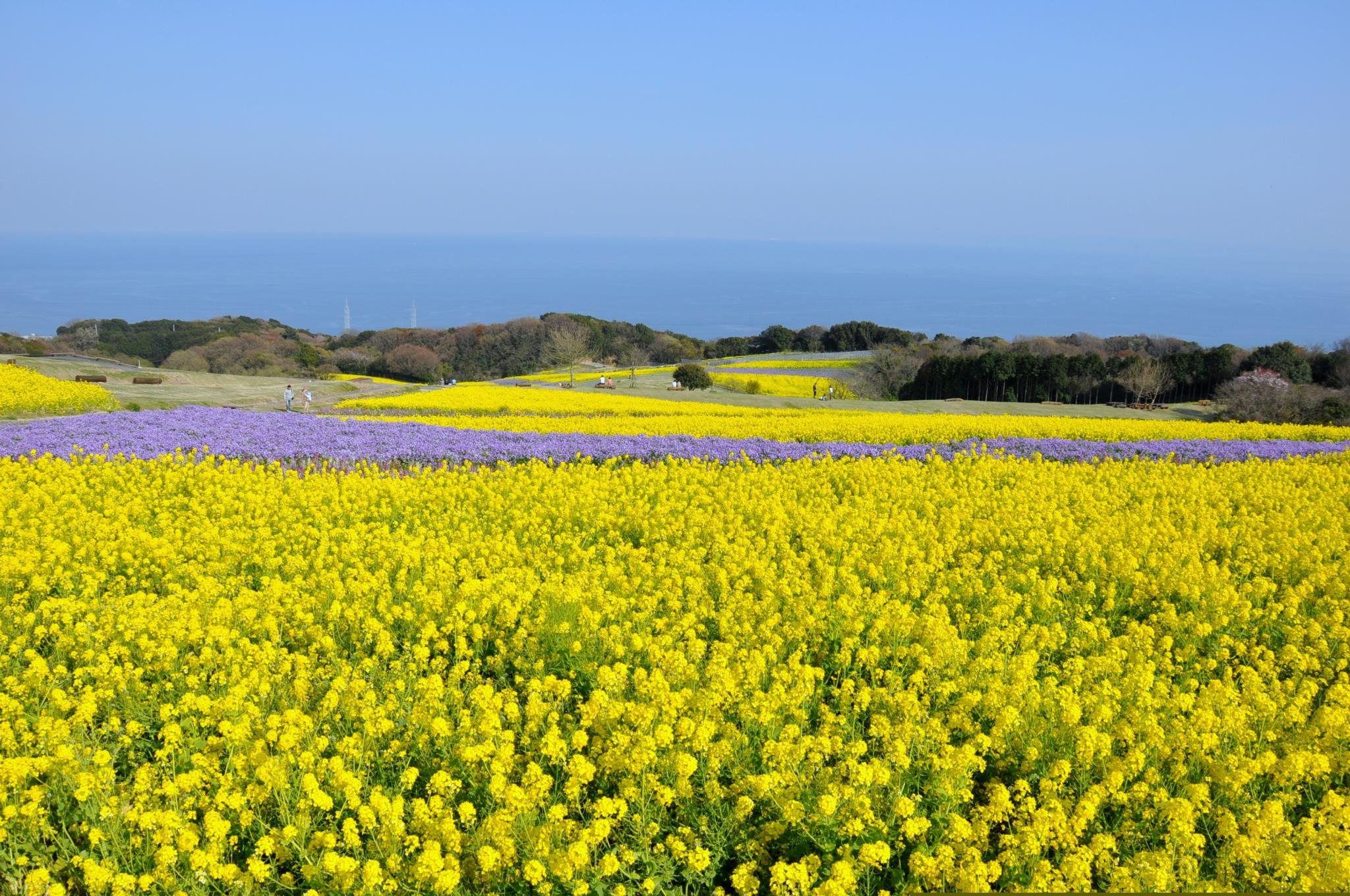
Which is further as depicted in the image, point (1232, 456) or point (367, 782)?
point (1232, 456)

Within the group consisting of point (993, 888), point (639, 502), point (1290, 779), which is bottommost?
point (993, 888)

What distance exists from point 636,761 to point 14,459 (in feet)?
46.1

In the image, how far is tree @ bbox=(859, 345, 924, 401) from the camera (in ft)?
193

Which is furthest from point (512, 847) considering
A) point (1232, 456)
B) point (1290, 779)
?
point (1232, 456)

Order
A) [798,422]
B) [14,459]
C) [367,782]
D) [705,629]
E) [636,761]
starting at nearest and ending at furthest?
[636,761] < [367,782] < [705,629] < [14,459] < [798,422]

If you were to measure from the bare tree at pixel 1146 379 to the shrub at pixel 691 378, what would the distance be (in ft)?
85.1

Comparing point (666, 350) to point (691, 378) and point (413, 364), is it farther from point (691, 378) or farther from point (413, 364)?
point (691, 378)

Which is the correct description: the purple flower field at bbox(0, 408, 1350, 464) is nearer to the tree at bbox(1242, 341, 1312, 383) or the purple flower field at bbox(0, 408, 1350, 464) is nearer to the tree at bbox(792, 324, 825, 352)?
the tree at bbox(1242, 341, 1312, 383)

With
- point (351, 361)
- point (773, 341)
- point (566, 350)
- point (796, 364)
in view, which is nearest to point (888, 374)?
point (796, 364)

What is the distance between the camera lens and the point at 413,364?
7550cm

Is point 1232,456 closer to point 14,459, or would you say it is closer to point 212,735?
point 212,735

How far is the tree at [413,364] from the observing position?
243ft

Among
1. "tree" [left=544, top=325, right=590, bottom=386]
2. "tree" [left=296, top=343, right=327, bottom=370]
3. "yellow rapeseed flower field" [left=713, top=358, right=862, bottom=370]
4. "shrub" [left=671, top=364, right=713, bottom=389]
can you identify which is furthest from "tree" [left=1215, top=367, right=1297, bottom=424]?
"tree" [left=296, top=343, right=327, bottom=370]

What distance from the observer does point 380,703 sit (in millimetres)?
5457
